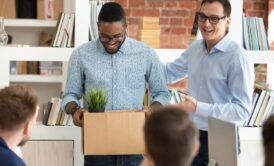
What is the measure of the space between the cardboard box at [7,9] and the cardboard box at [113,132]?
10.1ft

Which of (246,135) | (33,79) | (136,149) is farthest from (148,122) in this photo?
(33,79)

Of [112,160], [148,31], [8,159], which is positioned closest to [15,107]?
[8,159]

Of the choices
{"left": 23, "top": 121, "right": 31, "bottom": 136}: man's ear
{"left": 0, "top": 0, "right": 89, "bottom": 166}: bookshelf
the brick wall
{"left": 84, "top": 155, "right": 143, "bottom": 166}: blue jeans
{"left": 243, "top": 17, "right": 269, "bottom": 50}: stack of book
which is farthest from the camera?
the brick wall

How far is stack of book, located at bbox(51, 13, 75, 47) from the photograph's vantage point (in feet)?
13.6

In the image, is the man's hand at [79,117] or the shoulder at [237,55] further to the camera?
the shoulder at [237,55]

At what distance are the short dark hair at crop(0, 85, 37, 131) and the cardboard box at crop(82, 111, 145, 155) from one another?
525 millimetres

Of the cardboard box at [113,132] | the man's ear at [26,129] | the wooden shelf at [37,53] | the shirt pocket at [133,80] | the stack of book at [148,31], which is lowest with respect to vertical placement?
the cardboard box at [113,132]

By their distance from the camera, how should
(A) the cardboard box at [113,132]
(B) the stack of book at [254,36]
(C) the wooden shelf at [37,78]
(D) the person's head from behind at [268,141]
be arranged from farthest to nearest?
1. (C) the wooden shelf at [37,78]
2. (B) the stack of book at [254,36]
3. (A) the cardboard box at [113,132]
4. (D) the person's head from behind at [268,141]

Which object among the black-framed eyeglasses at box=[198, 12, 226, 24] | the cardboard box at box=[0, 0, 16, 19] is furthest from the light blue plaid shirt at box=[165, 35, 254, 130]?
the cardboard box at box=[0, 0, 16, 19]

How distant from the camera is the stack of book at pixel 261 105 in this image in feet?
13.6

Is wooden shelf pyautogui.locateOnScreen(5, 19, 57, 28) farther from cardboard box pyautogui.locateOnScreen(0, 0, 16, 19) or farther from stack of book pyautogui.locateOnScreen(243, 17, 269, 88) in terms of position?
stack of book pyautogui.locateOnScreen(243, 17, 269, 88)

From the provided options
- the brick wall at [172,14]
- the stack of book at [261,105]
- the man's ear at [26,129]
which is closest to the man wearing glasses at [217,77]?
the stack of book at [261,105]

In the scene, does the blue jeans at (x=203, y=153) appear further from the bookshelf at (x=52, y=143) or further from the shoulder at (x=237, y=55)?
the bookshelf at (x=52, y=143)

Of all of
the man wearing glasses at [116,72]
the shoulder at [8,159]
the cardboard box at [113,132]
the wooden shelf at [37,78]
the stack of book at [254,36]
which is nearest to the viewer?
the shoulder at [8,159]
